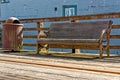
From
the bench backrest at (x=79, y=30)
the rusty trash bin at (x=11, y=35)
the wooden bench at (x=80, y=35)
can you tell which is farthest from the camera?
the rusty trash bin at (x=11, y=35)

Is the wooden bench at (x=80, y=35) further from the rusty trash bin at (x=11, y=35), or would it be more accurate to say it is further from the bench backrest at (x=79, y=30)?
the rusty trash bin at (x=11, y=35)

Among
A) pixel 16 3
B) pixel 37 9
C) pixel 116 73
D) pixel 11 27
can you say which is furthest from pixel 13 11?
pixel 116 73

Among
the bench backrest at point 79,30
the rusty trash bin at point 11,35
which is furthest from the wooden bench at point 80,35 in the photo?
the rusty trash bin at point 11,35

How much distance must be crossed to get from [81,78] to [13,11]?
1558 cm

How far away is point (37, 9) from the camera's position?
17438 millimetres

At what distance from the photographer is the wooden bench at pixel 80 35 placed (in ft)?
21.3

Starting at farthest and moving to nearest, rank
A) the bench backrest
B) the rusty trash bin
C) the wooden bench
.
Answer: the rusty trash bin → the bench backrest → the wooden bench

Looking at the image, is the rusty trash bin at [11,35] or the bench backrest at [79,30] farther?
the rusty trash bin at [11,35]

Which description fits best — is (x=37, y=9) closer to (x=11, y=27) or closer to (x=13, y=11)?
(x=13, y=11)

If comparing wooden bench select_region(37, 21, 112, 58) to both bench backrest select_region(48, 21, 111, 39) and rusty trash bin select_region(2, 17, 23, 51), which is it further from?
rusty trash bin select_region(2, 17, 23, 51)

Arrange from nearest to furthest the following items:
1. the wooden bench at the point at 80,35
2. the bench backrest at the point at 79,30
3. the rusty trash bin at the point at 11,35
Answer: the wooden bench at the point at 80,35 → the bench backrest at the point at 79,30 → the rusty trash bin at the point at 11,35

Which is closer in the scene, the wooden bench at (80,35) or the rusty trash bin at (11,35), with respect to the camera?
the wooden bench at (80,35)

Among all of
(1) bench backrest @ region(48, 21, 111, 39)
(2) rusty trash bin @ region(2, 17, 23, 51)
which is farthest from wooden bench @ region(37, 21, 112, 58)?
(2) rusty trash bin @ region(2, 17, 23, 51)

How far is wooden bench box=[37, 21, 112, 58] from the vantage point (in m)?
6.49
